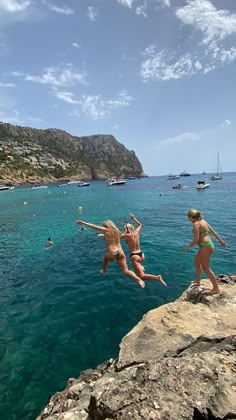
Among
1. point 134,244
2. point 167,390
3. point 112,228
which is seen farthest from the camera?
point 134,244

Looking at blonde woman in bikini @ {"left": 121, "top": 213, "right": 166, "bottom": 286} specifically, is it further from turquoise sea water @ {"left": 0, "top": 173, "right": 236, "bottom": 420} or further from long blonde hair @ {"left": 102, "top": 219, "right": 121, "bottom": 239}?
turquoise sea water @ {"left": 0, "top": 173, "right": 236, "bottom": 420}

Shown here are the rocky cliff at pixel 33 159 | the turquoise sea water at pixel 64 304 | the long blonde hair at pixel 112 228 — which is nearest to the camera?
the turquoise sea water at pixel 64 304

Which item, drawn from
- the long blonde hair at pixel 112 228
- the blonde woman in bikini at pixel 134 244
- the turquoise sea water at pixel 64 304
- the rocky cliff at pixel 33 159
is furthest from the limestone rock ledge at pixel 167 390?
the rocky cliff at pixel 33 159

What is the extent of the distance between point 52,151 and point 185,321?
607 feet

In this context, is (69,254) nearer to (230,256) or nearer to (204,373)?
(230,256)

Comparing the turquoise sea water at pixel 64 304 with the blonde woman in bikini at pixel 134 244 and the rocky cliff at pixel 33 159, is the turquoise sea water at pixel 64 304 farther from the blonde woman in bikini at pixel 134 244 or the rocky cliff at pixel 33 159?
the rocky cliff at pixel 33 159

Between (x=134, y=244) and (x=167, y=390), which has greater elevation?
(x=134, y=244)

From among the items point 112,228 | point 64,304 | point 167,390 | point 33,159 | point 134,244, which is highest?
point 33,159

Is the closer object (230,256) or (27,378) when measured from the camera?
(27,378)

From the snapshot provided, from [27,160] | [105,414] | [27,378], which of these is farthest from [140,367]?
[27,160]

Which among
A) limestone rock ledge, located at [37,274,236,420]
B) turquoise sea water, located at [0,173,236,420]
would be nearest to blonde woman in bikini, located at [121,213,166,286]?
turquoise sea water, located at [0,173,236,420]

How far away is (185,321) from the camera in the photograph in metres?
Result: 7.66

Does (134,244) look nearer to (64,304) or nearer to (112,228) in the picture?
(112,228)

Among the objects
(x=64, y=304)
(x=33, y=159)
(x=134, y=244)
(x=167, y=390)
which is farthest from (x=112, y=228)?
(x=33, y=159)
